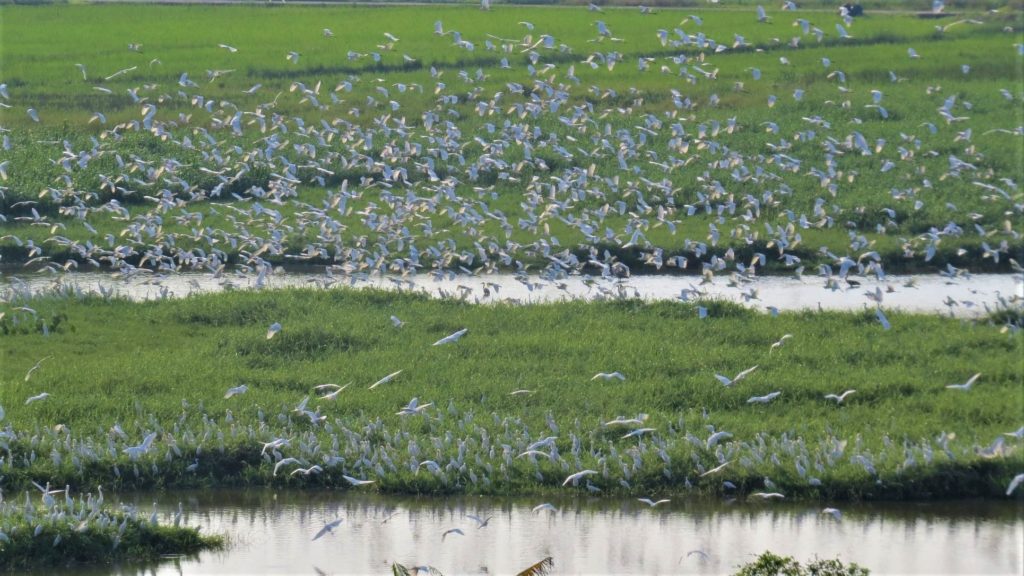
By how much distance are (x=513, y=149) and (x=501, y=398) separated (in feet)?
35.6

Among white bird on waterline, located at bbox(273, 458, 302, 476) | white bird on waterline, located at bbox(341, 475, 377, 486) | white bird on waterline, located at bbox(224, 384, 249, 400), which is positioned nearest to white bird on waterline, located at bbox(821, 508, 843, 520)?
white bird on waterline, located at bbox(341, 475, 377, 486)

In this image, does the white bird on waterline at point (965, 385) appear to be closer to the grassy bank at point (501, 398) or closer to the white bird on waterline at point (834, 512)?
the grassy bank at point (501, 398)

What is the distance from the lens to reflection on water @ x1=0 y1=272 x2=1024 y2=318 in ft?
48.9

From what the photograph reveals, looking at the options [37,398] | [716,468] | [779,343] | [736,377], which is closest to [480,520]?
[716,468]

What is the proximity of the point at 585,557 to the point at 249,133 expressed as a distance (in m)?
16.1

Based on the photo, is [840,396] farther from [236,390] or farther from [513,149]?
[513,149]

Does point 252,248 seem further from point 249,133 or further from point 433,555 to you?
point 433,555

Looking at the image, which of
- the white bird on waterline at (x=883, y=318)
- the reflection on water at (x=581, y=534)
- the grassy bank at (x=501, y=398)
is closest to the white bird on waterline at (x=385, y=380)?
the grassy bank at (x=501, y=398)

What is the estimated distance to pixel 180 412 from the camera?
10930 millimetres

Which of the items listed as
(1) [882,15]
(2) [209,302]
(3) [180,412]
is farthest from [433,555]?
(1) [882,15]

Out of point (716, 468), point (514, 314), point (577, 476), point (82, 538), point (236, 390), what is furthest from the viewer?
point (514, 314)

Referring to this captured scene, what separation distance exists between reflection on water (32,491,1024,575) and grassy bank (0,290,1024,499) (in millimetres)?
171

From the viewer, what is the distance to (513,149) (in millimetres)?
21609

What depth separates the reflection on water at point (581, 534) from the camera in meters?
8.62
